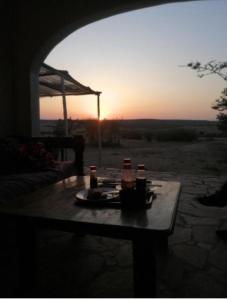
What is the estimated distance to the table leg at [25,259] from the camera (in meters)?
1.65

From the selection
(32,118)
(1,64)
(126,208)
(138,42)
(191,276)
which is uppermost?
(138,42)

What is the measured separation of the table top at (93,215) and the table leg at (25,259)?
0.17 m

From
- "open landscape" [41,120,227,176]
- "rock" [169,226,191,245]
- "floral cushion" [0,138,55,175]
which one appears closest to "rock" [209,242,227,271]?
"rock" [169,226,191,245]

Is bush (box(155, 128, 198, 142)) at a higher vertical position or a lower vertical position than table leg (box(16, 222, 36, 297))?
higher

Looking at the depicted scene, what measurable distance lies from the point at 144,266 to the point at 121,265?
738 millimetres

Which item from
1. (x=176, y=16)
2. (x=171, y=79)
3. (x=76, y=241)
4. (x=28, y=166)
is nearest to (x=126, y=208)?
(x=76, y=241)

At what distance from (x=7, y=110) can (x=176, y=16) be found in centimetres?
293

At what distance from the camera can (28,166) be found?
296 cm

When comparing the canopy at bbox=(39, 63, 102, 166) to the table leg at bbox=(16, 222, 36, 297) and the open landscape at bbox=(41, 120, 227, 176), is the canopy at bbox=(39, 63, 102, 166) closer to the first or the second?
the open landscape at bbox=(41, 120, 227, 176)

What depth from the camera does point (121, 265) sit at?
1.97m

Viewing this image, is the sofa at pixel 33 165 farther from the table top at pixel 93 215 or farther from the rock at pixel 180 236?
the rock at pixel 180 236

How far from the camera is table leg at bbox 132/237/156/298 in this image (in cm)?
126

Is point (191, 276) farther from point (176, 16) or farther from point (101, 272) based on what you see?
point (176, 16)

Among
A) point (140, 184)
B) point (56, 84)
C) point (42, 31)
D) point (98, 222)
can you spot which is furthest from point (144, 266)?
point (56, 84)
